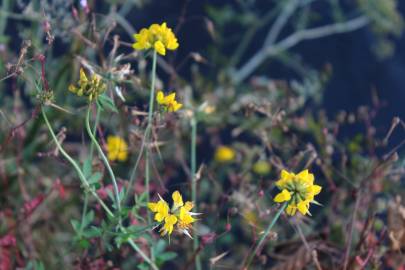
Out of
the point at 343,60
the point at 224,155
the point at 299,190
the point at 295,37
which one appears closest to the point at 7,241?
the point at 299,190

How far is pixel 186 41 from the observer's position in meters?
2.52

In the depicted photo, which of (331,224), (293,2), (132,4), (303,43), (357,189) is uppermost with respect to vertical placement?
(132,4)

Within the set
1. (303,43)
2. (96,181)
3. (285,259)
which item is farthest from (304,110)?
(96,181)

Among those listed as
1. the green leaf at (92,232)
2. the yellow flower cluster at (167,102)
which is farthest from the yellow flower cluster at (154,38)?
the green leaf at (92,232)

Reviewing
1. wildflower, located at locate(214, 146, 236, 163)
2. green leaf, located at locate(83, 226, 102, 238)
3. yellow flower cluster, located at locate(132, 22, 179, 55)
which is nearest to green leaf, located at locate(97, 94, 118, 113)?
yellow flower cluster, located at locate(132, 22, 179, 55)

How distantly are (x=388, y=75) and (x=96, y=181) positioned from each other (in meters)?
1.57

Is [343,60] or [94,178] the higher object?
[94,178]

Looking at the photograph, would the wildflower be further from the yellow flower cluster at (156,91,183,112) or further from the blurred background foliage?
the yellow flower cluster at (156,91,183,112)

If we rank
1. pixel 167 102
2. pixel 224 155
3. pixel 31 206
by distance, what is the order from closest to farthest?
pixel 167 102, pixel 31 206, pixel 224 155

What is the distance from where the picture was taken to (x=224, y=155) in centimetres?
228

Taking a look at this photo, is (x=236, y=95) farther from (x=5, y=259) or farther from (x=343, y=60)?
(x=5, y=259)

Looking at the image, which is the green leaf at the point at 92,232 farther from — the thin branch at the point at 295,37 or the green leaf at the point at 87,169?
the thin branch at the point at 295,37

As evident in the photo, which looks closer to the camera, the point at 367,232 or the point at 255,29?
the point at 367,232

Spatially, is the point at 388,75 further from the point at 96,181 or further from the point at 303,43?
the point at 96,181
